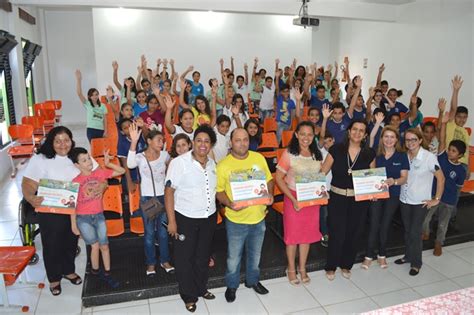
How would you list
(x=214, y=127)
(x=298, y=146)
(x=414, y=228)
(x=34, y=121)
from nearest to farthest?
1. (x=298, y=146)
2. (x=414, y=228)
3. (x=214, y=127)
4. (x=34, y=121)

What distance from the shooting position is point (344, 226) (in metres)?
3.59

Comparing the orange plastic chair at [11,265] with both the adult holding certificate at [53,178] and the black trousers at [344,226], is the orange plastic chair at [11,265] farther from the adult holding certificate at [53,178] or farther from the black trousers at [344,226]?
the black trousers at [344,226]

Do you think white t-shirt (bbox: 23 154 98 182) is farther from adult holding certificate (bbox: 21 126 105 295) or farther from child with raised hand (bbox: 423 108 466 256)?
child with raised hand (bbox: 423 108 466 256)

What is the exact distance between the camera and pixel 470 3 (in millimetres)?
8977

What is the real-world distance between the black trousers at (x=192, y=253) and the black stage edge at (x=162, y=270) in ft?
1.15

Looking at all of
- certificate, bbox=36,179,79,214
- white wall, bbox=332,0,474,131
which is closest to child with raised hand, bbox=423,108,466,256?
certificate, bbox=36,179,79,214

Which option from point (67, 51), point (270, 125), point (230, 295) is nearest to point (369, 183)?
point (230, 295)

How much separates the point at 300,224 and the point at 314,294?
0.72 meters

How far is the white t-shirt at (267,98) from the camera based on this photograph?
8.88 meters

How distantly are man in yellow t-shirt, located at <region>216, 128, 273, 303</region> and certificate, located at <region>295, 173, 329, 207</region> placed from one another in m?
0.26

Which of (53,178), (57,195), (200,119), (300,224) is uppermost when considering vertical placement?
(200,119)

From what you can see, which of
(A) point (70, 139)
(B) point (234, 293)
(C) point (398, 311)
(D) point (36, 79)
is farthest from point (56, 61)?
(C) point (398, 311)

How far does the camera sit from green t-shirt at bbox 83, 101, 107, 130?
6.33 metres

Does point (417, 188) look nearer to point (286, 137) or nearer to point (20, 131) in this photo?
point (286, 137)
